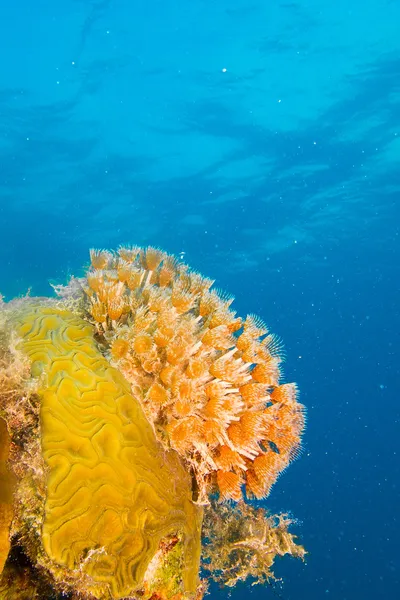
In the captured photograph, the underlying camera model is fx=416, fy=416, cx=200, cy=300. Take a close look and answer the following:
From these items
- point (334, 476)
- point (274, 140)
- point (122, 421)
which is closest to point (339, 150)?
point (274, 140)

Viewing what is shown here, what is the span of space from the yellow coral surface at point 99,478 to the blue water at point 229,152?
13.2m

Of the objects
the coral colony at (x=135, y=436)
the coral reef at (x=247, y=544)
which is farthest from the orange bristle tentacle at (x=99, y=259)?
the coral reef at (x=247, y=544)

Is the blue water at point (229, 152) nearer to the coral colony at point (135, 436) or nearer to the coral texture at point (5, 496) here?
the coral colony at point (135, 436)

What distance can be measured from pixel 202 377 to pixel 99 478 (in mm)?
1182

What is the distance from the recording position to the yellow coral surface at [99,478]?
9.58 ft

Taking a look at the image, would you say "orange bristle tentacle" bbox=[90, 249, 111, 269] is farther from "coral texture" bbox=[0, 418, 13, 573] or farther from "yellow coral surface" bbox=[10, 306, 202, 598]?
"coral texture" bbox=[0, 418, 13, 573]

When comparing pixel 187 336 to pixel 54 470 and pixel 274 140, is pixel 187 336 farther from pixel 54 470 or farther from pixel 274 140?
pixel 274 140

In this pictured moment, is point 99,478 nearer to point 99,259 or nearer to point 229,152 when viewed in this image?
point 99,259

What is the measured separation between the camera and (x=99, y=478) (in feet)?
10.3

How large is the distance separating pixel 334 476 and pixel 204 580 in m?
75.7

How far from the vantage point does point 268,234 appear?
3941 cm

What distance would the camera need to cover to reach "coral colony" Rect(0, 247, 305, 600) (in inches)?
118

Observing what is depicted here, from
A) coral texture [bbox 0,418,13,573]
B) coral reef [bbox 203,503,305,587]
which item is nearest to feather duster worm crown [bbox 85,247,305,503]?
coral reef [bbox 203,503,305,587]

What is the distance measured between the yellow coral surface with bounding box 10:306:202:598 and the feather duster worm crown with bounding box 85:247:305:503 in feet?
0.74
